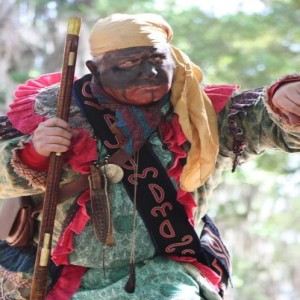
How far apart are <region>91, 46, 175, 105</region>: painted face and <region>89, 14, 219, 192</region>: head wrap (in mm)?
43

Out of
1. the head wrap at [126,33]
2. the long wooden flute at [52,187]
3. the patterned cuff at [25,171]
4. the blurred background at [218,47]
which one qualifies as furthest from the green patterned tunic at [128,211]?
the blurred background at [218,47]

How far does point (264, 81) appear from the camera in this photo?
43.1 feet

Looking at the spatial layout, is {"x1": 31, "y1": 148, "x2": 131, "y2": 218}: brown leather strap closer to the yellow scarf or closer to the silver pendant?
Answer: the silver pendant

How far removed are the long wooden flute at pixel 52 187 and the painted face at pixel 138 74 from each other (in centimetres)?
19

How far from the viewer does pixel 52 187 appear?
3256 mm

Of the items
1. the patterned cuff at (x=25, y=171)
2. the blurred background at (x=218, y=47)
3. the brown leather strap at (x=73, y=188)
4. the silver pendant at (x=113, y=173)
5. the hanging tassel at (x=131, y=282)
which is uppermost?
the patterned cuff at (x=25, y=171)

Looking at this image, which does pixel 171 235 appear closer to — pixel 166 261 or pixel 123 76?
pixel 166 261

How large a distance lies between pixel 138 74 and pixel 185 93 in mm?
222

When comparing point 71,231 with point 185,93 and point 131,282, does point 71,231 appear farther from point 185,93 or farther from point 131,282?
point 185,93

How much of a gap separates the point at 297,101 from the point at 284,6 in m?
10.1

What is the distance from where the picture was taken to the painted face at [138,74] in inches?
131

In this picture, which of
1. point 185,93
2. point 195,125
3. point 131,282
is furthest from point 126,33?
point 131,282

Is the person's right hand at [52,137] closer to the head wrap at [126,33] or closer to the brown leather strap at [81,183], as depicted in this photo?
the brown leather strap at [81,183]

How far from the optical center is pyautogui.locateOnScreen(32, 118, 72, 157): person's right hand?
3.19 meters
